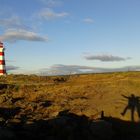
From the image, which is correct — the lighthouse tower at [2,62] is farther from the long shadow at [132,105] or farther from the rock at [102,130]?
the rock at [102,130]

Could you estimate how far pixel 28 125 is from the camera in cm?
2128

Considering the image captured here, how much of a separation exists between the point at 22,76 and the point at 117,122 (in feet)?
49.7

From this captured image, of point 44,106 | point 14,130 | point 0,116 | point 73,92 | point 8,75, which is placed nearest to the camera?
point 14,130

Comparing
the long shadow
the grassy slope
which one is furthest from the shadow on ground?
the long shadow

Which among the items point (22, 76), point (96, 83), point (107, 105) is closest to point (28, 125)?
point (107, 105)

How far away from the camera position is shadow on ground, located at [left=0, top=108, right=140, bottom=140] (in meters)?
20.7

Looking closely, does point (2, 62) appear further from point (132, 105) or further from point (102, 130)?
point (102, 130)

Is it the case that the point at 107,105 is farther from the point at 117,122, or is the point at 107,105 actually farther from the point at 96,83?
the point at 96,83

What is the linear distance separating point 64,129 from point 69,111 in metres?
3.17

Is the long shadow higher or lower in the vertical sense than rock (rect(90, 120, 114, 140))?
higher

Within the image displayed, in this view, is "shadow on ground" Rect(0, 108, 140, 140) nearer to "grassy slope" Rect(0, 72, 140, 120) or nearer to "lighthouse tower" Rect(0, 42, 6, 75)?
"grassy slope" Rect(0, 72, 140, 120)

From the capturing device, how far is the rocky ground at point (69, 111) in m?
21.3

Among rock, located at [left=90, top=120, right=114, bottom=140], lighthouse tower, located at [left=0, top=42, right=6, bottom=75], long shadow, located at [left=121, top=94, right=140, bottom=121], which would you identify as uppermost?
lighthouse tower, located at [left=0, top=42, right=6, bottom=75]

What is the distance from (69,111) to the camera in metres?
24.4
